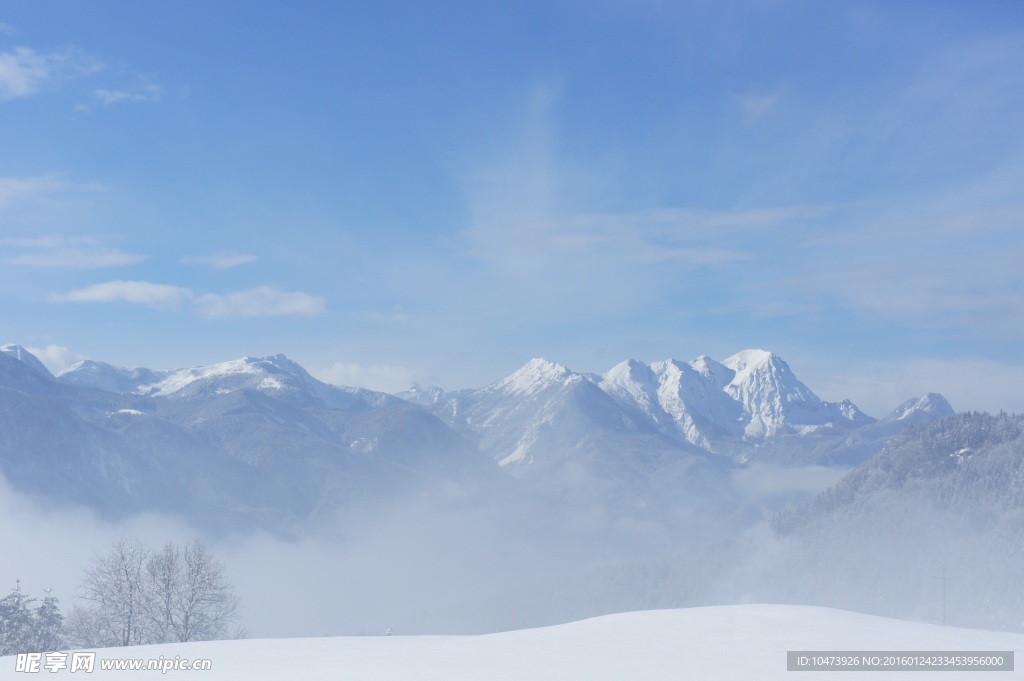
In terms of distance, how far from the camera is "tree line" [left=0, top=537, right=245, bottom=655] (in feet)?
166

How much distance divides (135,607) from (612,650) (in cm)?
3507

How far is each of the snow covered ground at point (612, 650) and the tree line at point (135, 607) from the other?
847 inches

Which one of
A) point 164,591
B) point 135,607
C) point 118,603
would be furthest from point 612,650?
point 118,603

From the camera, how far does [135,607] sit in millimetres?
51156

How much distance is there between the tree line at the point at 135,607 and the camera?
50562 millimetres

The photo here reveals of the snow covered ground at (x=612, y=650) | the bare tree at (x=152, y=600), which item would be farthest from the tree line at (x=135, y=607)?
the snow covered ground at (x=612, y=650)

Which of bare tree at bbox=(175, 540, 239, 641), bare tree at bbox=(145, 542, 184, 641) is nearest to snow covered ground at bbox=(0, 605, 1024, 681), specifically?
bare tree at bbox=(145, 542, 184, 641)

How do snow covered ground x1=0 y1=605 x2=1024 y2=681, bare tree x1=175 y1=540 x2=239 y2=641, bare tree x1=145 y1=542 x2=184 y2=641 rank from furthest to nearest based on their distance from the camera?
bare tree x1=175 y1=540 x2=239 y2=641 → bare tree x1=145 y1=542 x2=184 y2=641 → snow covered ground x1=0 y1=605 x2=1024 y2=681

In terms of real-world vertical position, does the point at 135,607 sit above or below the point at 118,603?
below

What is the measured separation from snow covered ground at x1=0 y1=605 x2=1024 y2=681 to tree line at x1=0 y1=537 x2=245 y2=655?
70.6 ft

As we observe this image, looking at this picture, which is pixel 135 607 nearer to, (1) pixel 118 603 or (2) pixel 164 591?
(1) pixel 118 603

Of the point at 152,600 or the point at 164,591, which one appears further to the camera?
the point at 164,591

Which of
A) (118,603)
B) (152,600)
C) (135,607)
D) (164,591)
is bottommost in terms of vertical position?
(135,607)

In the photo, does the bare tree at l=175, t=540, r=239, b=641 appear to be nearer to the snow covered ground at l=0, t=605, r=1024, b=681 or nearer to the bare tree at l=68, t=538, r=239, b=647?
the bare tree at l=68, t=538, r=239, b=647
